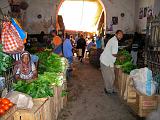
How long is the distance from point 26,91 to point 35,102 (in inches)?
12.1

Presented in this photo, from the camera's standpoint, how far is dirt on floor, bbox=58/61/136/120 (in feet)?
21.6

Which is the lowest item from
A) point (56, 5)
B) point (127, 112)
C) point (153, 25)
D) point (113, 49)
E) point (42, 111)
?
point (127, 112)

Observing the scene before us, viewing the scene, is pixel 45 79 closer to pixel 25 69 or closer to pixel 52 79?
pixel 52 79

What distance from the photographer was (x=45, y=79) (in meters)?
6.03

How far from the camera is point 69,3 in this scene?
24.6 meters

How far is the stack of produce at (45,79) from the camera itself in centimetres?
496

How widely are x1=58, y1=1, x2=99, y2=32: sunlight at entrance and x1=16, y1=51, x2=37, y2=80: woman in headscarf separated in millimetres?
17149

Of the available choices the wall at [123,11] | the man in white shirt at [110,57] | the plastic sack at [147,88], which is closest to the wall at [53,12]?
the wall at [123,11]

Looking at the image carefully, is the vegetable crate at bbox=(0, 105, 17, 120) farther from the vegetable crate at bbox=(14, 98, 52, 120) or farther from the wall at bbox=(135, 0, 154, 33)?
the wall at bbox=(135, 0, 154, 33)

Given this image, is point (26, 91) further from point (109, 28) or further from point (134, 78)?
point (109, 28)

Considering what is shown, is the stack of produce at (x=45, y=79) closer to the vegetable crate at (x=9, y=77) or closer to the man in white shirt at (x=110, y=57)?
the vegetable crate at (x=9, y=77)

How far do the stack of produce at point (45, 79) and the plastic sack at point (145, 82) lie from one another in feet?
5.73

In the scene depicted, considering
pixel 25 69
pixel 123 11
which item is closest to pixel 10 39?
Result: pixel 25 69

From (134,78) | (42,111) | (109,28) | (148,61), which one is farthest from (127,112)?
(109,28)
